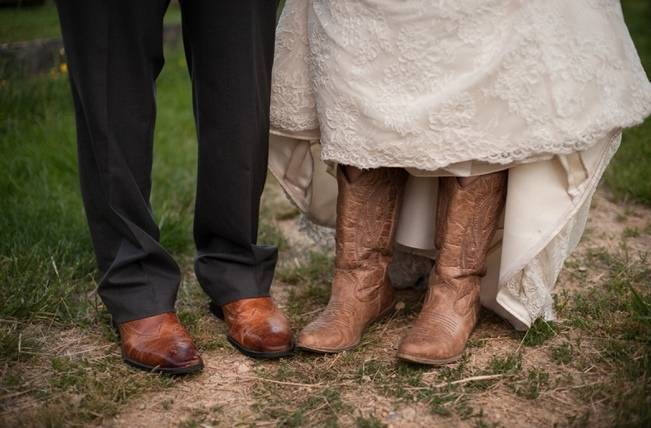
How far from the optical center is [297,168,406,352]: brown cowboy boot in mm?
1809

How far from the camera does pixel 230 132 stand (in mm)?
1719

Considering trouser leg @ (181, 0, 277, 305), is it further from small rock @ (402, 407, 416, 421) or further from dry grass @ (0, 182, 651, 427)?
small rock @ (402, 407, 416, 421)

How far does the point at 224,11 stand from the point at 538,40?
2.34 feet

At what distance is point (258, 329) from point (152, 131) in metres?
0.55

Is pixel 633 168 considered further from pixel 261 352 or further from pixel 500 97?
pixel 261 352

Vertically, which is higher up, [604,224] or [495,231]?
[495,231]

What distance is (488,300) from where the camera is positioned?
1.94 meters

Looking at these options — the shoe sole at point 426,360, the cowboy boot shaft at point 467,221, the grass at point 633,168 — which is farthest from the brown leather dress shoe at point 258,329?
the grass at point 633,168

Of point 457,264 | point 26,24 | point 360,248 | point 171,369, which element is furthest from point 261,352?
point 26,24

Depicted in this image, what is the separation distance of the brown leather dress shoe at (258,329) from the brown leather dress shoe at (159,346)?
0.44 ft

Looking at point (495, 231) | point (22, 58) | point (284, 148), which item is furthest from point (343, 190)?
point (22, 58)

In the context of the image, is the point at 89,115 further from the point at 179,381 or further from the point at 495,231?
the point at 495,231

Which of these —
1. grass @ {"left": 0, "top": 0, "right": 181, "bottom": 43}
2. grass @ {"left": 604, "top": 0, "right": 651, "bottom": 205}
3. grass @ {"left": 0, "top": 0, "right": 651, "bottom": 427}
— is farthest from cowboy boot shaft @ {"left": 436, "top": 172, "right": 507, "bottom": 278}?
grass @ {"left": 0, "top": 0, "right": 181, "bottom": 43}

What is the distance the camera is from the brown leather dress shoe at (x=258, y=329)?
1.75m
